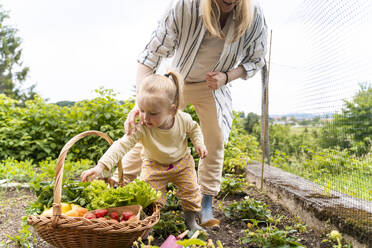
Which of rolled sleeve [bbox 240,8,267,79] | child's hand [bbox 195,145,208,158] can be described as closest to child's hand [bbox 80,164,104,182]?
child's hand [bbox 195,145,208,158]

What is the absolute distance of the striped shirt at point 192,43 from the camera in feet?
6.65

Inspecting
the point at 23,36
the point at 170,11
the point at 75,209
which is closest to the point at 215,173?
the point at 75,209

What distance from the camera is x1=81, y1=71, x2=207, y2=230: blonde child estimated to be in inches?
74.5

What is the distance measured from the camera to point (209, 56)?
2189 mm

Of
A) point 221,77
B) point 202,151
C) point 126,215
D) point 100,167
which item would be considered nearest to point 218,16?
point 221,77

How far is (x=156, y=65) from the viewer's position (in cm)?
215

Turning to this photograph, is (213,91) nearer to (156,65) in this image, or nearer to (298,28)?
(156,65)

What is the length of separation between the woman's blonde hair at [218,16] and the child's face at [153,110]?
0.55 metres

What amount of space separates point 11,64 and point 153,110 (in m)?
29.2

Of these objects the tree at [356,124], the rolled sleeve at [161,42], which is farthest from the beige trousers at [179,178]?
the tree at [356,124]

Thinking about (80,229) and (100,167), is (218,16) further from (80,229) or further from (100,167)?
(80,229)

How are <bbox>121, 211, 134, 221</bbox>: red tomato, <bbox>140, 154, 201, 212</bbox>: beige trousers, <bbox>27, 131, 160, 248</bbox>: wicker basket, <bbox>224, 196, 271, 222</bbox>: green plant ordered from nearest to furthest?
<bbox>27, 131, 160, 248</bbox>: wicker basket < <bbox>121, 211, 134, 221</bbox>: red tomato < <bbox>140, 154, 201, 212</bbox>: beige trousers < <bbox>224, 196, 271, 222</bbox>: green plant

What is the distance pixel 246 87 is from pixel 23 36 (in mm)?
29574

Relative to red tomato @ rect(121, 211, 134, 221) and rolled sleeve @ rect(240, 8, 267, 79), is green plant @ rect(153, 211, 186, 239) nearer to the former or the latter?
red tomato @ rect(121, 211, 134, 221)
